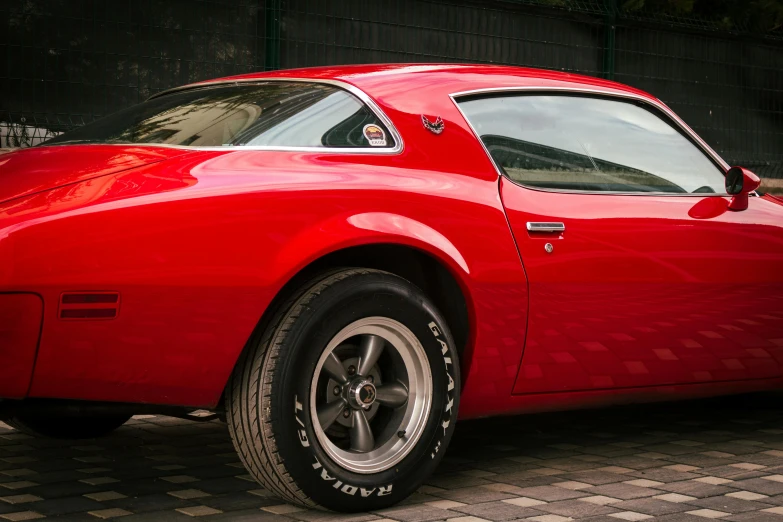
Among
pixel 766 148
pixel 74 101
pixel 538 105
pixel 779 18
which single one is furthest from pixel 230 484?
pixel 779 18

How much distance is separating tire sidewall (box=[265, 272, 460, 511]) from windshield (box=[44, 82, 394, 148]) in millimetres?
502

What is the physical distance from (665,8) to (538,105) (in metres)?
8.20

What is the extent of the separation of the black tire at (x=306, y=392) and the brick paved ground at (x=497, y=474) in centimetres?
10

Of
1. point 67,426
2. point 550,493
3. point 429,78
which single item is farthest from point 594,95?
point 67,426

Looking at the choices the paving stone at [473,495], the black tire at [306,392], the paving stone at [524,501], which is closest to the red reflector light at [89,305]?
the black tire at [306,392]

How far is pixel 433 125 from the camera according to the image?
4.22 metres

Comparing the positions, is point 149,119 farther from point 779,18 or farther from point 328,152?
point 779,18

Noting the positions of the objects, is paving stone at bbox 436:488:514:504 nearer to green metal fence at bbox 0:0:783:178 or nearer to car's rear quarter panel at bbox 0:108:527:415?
car's rear quarter panel at bbox 0:108:527:415

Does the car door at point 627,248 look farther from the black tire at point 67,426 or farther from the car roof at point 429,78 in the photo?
the black tire at point 67,426

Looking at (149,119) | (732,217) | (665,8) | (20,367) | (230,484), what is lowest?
(230,484)

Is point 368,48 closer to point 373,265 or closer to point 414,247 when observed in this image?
point 373,265

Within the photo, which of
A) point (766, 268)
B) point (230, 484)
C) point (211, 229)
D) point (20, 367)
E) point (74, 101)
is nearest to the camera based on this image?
point (20, 367)

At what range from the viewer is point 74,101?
7824 mm

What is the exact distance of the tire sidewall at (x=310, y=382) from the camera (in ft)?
12.0
